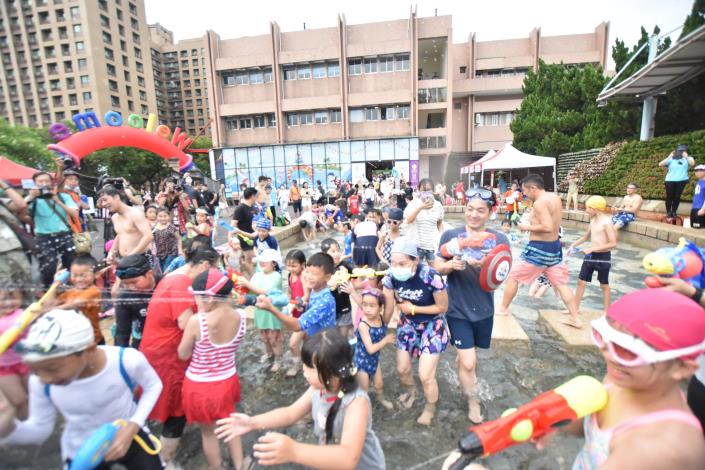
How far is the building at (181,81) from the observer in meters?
81.4

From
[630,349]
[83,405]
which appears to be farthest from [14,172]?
[630,349]

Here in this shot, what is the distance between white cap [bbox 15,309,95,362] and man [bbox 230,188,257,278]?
15.6ft

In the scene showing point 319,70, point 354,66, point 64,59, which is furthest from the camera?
point 64,59

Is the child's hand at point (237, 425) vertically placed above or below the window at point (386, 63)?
below

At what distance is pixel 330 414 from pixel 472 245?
6.36 feet

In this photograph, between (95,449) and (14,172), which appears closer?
(95,449)

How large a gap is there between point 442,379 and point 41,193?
6.01 m

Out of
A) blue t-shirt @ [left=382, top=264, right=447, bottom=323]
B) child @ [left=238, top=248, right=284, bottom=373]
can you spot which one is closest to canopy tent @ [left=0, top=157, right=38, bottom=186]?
child @ [left=238, top=248, right=284, bottom=373]

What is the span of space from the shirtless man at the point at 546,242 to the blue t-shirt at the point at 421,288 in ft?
7.05

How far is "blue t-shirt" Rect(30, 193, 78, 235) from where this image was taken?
4.81 m

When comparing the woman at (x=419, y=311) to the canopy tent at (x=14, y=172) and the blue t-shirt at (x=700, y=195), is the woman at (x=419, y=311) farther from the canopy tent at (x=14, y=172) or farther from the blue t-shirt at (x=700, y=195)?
the canopy tent at (x=14, y=172)

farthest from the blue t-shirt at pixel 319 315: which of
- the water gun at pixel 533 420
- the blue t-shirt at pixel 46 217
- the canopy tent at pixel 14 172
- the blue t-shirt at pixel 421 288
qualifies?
the canopy tent at pixel 14 172

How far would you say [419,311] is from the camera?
9.71ft

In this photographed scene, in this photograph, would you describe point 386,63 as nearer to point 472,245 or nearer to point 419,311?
point 472,245
